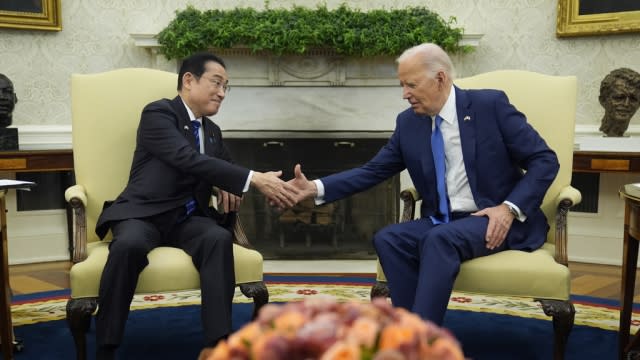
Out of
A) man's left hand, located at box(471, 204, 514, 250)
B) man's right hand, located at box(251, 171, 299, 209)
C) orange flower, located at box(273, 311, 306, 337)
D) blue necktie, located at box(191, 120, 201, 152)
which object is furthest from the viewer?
blue necktie, located at box(191, 120, 201, 152)

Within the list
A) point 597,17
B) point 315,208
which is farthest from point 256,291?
point 597,17

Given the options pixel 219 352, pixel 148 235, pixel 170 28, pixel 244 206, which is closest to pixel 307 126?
pixel 244 206

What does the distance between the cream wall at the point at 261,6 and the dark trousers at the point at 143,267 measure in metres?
2.57

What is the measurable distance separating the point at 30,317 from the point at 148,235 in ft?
4.05

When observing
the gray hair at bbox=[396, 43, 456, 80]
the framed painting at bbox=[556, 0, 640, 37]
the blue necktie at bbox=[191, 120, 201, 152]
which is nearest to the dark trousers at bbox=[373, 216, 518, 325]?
the gray hair at bbox=[396, 43, 456, 80]

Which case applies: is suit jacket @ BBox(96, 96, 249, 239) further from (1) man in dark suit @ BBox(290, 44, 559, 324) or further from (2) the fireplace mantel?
(2) the fireplace mantel

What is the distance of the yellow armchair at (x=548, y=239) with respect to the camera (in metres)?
2.47

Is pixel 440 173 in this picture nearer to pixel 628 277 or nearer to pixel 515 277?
pixel 515 277

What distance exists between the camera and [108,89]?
310cm

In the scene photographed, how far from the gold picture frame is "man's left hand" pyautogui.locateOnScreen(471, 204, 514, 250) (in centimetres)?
364

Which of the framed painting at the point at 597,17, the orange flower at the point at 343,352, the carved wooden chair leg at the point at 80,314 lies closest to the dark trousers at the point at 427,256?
the carved wooden chair leg at the point at 80,314

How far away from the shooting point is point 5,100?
4.35 m

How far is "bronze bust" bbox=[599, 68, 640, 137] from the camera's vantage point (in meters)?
4.44

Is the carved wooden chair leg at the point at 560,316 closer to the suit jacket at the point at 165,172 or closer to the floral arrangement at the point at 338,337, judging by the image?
the suit jacket at the point at 165,172
